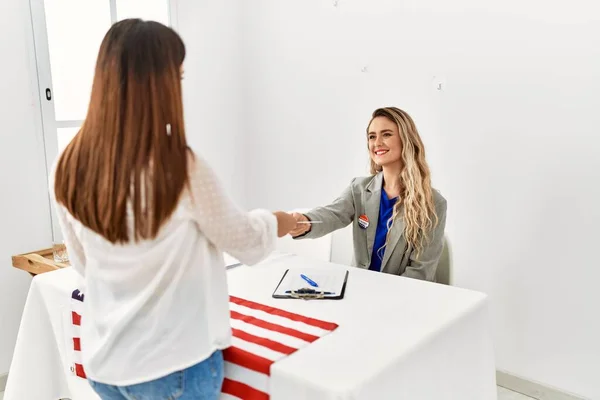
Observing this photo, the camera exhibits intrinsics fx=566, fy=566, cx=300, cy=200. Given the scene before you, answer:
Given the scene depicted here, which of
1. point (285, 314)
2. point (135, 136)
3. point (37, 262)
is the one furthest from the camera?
point (37, 262)

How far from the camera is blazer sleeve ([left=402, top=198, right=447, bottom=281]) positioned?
2.03 meters

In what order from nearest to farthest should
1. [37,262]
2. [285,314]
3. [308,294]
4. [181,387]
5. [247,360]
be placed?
[181,387] < [247,360] < [285,314] < [308,294] < [37,262]

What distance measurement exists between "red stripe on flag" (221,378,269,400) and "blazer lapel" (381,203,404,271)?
1.00 metres

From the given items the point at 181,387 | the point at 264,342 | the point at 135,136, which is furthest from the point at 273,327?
the point at 135,136

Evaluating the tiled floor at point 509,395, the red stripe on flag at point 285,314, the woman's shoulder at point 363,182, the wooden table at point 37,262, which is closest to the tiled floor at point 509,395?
the tiled floor at point 509,395

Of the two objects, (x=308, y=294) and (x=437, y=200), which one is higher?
(x=437, y=200)

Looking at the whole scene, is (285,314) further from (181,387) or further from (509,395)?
(509,395)

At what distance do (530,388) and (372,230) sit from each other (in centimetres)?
105

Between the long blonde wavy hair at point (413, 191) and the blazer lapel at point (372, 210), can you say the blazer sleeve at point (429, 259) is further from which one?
the blazer lapel at point (372, 210)

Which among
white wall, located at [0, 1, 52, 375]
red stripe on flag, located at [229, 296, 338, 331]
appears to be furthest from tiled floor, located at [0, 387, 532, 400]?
white wall, located at [0, 1, 52, 375]

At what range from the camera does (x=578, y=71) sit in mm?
2148

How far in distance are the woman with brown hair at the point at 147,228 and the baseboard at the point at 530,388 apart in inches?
70.4

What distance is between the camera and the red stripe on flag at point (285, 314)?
4.55ft

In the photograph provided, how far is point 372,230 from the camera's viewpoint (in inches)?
85.7
